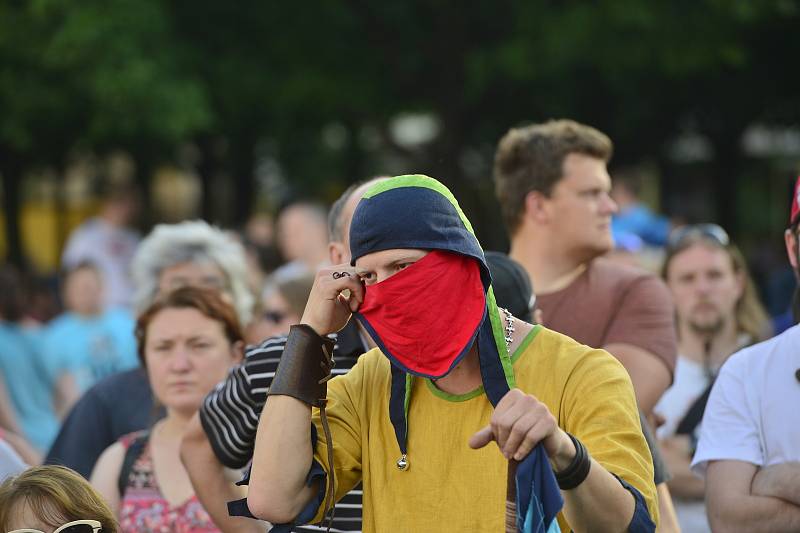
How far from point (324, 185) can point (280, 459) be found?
2387 cm

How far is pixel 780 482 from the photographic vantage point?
12.5 feet

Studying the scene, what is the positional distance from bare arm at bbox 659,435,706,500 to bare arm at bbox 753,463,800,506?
2085 mm

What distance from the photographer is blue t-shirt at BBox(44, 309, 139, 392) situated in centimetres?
887

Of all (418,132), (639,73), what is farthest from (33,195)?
(639,73)

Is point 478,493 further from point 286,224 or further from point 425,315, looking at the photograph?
point 286,224

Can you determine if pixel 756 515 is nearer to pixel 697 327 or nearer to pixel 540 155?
pixel 540 155

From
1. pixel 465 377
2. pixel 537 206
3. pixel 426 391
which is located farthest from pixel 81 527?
pixel 537 206

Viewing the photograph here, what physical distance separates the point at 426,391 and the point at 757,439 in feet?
4.12

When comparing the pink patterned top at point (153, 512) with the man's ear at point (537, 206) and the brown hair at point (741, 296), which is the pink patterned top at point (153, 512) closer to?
the man's ear at point (537, 206)

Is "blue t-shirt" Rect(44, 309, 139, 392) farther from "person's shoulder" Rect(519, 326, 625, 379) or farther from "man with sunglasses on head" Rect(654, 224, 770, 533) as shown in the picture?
"person's shoulder" Rect(519, 326, 625, 379)

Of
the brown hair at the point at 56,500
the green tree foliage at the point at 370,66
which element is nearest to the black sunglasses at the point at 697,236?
the brown hair at the point at 56,500

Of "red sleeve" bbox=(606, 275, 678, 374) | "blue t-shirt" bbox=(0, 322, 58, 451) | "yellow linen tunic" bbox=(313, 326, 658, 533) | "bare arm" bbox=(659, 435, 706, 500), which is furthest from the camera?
"blue t-shirt" bbox=(0, 322, 58, 451)

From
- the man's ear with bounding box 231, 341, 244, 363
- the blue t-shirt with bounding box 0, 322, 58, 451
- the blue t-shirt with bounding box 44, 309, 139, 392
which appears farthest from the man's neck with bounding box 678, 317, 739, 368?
the blue t-shirt with bounding box 0, 322, 58, 451

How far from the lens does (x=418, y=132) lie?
3241 cm
